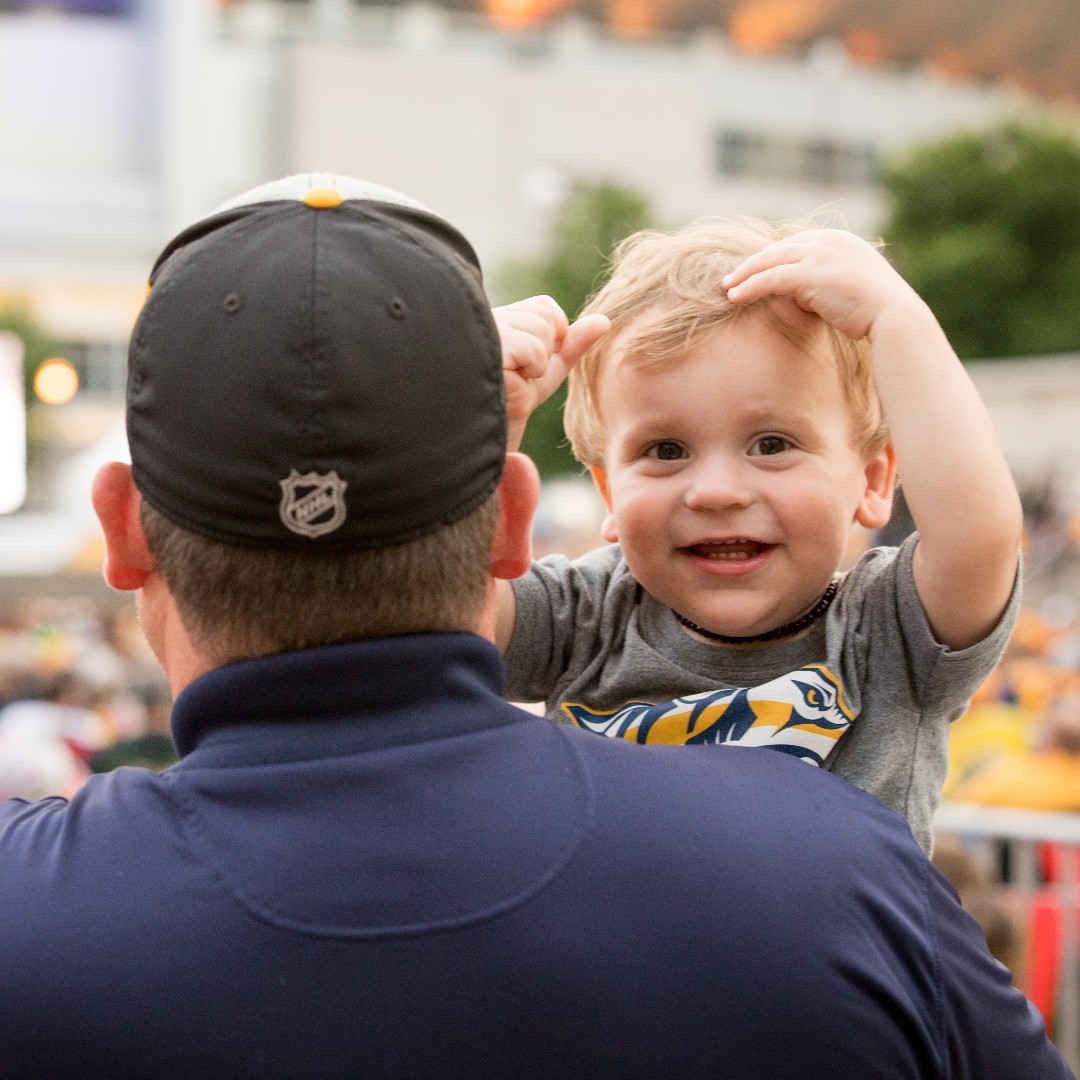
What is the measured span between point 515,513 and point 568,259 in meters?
34.3

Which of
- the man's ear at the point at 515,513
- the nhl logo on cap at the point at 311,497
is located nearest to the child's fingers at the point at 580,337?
the man's ear at the point at 515,513

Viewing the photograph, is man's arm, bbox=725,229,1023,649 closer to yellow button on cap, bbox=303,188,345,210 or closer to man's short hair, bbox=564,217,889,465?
man's short hair, bbox=564,217,889,465

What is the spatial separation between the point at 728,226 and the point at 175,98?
41.4m

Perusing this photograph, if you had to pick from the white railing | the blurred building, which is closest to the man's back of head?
the white railing

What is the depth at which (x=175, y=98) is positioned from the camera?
4006 centimetres

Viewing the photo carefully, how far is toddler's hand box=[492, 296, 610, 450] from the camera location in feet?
5.23

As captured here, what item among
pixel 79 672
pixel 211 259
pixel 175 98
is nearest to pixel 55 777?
pixel 79 672

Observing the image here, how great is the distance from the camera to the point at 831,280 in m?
1.67

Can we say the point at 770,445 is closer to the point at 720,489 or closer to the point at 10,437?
the point at 720,489

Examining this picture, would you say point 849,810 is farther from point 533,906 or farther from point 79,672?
point 79,672

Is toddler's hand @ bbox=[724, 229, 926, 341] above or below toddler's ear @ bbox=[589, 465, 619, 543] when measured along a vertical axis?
above

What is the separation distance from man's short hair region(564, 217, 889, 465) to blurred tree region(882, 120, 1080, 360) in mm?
32405

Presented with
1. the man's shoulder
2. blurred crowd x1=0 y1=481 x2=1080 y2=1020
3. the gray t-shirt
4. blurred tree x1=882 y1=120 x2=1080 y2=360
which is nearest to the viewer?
the man's shoulder

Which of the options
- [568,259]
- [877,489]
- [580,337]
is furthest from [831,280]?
[568,259]
